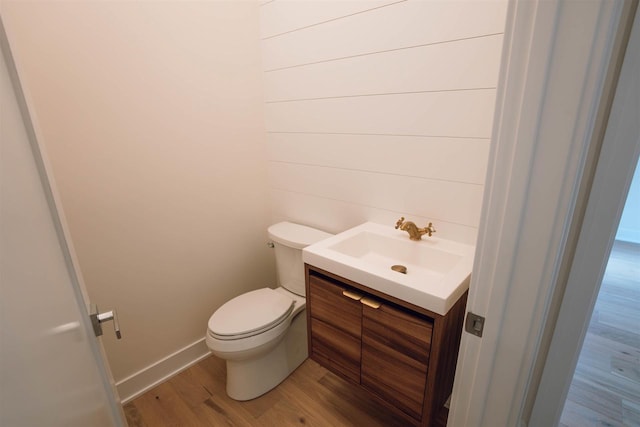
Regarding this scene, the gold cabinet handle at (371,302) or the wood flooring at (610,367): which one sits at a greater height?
the gold cabinet handle at (371,302)

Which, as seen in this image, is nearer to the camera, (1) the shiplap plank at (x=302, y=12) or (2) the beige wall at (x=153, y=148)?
(2) the beige wall at (x=153, y=148)

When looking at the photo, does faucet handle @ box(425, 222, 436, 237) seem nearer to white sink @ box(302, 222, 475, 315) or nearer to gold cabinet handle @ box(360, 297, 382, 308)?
white sink @ box(302, 222, 475, 315)

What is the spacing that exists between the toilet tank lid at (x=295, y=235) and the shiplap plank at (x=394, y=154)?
0.40m

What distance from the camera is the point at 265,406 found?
153cm

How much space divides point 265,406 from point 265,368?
0.57 feet

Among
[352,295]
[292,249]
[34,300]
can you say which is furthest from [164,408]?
[34,300]

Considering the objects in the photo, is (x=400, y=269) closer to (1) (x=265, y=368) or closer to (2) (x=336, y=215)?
(2) (x=336, y=215)

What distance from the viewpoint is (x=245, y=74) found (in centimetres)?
178

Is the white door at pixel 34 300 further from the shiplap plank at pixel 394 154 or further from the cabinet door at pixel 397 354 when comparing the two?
the shiplap plank at pixel 394 154

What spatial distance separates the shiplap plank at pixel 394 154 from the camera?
3.91 feet

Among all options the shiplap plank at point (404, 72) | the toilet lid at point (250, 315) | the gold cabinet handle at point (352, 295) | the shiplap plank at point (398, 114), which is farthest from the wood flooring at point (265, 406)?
the shiplap plank at point (404, 72)

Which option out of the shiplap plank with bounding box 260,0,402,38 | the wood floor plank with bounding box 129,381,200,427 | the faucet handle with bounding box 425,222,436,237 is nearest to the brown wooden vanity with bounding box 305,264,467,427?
the faucet handle with bounding box 425,222,436,237

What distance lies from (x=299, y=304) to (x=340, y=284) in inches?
22.1

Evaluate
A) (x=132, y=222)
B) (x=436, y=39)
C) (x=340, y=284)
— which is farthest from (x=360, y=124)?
(x=132, y=222)
